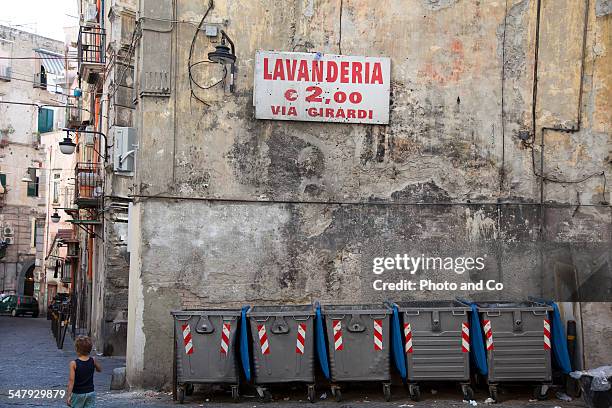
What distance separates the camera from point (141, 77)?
12.0 meters

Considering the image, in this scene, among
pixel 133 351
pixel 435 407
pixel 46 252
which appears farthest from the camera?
pixel 46 252

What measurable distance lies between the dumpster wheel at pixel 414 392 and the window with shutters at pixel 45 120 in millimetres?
43599

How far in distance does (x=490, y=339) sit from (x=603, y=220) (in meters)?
3.23

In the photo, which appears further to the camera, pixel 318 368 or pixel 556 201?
pixel 556 201

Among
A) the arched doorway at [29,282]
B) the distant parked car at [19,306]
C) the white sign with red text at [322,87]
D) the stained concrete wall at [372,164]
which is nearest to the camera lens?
the stained concrete wall at [372,164]

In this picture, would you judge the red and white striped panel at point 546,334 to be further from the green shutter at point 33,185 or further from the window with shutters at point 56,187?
the green shutter at point 33,185

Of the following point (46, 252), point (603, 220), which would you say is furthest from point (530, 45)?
point (46, 252)

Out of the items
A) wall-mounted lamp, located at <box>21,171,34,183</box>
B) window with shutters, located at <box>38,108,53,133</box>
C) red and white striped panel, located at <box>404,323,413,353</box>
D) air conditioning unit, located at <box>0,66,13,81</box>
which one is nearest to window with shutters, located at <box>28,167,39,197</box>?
wall-mounted lamp, located at <box>21,171,34,183</box>

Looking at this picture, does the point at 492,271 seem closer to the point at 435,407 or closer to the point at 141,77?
the point at 435,407

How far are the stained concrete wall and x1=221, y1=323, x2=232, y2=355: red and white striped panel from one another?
129 centimetres

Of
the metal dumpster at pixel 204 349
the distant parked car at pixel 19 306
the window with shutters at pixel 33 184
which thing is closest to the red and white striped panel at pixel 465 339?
the metal dumpster at pixel 204 349

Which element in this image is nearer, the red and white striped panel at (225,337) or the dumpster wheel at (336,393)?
the red and white striped panel at (225,337)

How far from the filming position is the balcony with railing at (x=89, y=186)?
902 inches

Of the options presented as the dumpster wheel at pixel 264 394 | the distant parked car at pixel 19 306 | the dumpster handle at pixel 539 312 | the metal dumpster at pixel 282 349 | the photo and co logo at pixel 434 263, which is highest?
the photo and co logo at pixel 434 263
